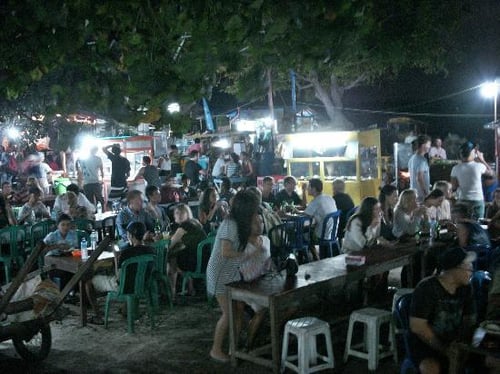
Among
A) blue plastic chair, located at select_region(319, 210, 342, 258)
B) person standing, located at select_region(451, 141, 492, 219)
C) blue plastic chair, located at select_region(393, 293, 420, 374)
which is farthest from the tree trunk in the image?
blue plastic chair, located at select_region(393, 293, 420, 374)

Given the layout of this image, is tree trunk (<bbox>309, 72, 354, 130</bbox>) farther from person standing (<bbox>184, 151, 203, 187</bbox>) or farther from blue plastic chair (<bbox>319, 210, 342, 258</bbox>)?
blue plastic chair (<bbox>319, 210, 342, 258</bbox>)

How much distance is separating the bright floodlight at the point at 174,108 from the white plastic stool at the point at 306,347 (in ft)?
8.05

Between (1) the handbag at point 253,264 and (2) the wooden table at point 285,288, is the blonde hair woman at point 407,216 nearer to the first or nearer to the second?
(2) the wooden table at point 285,288

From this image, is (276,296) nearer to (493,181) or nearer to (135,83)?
(135,83)

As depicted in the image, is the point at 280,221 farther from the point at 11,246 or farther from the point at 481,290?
the point at 11,246

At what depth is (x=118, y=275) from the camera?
713 cm

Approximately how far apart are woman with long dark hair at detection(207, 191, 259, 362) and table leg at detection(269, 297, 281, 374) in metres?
0.58

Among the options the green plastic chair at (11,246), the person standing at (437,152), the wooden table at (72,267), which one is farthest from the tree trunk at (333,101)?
the wooden table at (72,267)

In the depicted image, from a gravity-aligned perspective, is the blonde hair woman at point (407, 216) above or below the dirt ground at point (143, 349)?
above

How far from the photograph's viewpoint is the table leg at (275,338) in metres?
5.25

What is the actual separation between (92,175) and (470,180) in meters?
7.98

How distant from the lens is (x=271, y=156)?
16594 millimetres

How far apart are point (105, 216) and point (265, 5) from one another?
7.39 m

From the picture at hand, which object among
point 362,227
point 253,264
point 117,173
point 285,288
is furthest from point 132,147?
point 285,288
